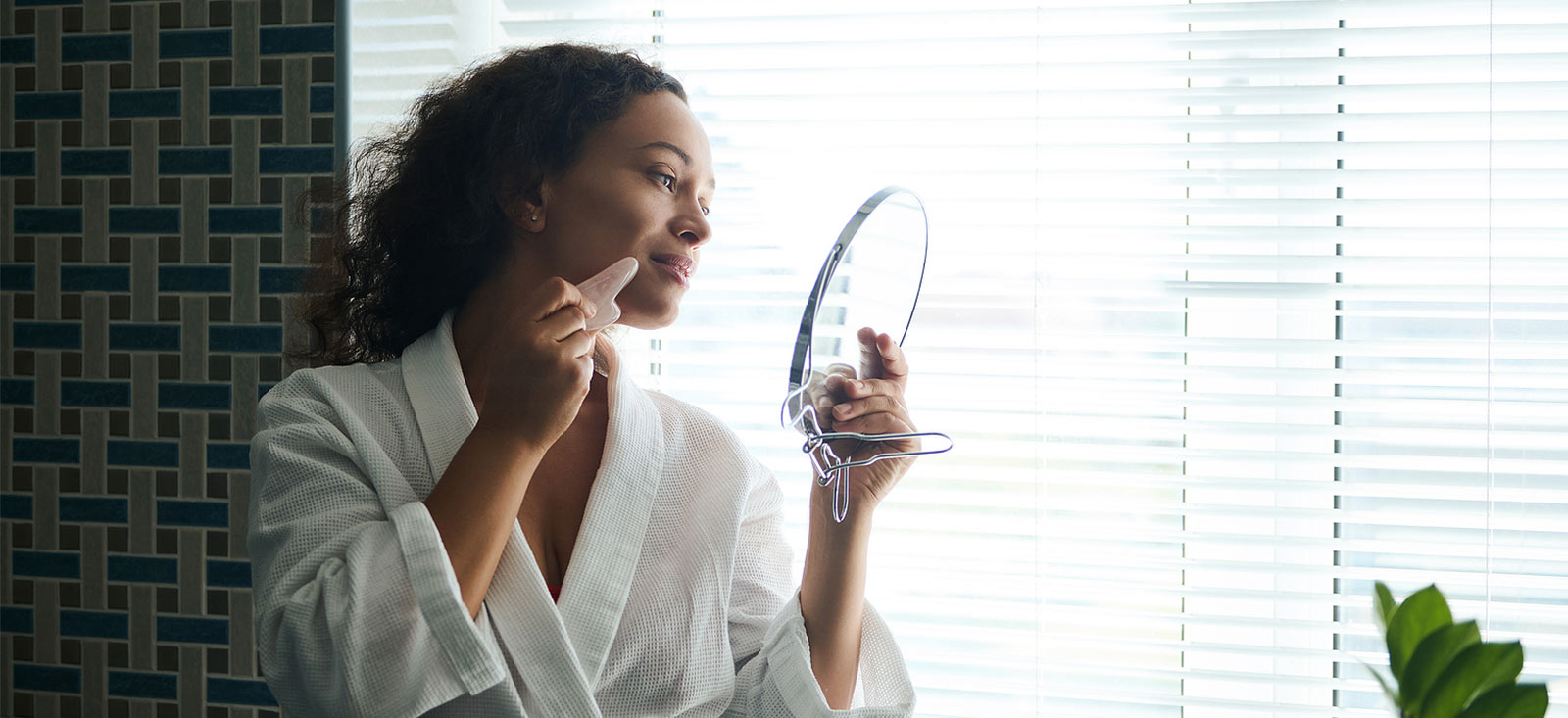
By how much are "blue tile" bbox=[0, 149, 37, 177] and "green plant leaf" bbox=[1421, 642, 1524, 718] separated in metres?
A: 1.62

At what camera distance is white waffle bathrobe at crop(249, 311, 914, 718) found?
2.54ft

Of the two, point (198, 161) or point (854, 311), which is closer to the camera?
point (854, 311)

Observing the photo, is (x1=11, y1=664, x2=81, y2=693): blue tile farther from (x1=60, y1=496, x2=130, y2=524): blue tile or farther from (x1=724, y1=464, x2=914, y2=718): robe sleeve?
(x1=724, y1=464, x2=914, y2=718): robe sleeve

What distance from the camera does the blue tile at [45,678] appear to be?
1.30 m

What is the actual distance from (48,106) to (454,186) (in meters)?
0.66

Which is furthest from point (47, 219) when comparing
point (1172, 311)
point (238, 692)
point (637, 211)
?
point (1172, 311)

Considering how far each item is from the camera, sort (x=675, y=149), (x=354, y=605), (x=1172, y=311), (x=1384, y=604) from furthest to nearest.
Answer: (x=1172, y=311) < (x=675, y=149) < (x=1384, y=604) < (x=354, y=605)

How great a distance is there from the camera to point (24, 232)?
130 centimetres

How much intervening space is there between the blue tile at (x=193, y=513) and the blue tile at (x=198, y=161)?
41cm

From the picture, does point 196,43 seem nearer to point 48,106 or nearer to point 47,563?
point 48,106

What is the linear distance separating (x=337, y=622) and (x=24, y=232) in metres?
0.90

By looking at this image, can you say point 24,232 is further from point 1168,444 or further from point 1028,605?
point 1168,444

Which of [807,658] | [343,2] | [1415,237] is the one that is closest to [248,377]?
[343,2]

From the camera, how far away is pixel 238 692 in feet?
4.16
